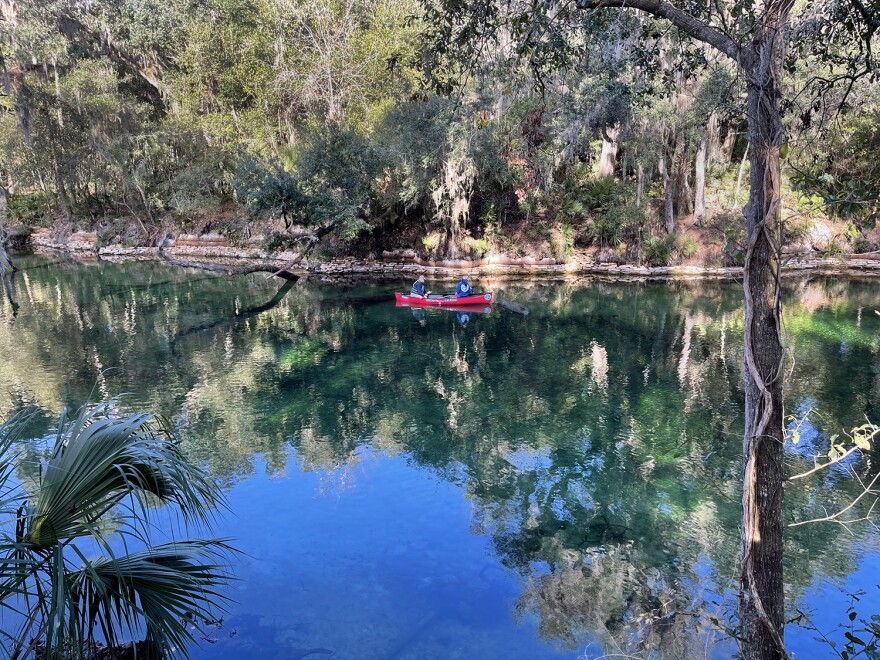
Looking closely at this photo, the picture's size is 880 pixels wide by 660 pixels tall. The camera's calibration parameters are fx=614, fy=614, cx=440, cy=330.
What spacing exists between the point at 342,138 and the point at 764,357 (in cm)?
2510

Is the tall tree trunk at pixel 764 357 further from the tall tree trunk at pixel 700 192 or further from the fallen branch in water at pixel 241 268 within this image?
the tall tree trunk at pixel 700 192

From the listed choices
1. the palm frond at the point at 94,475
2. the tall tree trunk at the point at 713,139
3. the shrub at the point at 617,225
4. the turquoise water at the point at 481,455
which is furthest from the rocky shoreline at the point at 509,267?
the palm frond at the point at 94,475

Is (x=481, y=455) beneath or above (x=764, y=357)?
beneath

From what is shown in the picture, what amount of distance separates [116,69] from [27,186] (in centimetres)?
1292

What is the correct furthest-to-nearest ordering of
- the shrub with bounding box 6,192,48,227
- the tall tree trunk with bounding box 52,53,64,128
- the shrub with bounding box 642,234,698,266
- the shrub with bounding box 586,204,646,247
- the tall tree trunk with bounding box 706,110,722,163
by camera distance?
the shrub with bounding box 6,192,48,227
the tall tree trunk with bounding box 52,53,64,128
the shrub with bounding box 586,204,646,247
the shrub with bounding box 642,234,698,266
the tall tree trunk with bounding box 706,110,722,163

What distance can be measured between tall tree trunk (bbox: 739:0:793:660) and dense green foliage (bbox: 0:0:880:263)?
17.1 metres

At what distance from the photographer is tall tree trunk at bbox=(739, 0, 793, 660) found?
3.51 meters

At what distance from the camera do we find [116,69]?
39.8m

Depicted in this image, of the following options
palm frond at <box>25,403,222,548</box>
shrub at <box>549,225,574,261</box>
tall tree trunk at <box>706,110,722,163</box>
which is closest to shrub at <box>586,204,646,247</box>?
shrub at <box>549,225,574,261</box>

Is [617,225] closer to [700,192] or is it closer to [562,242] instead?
[562,242]

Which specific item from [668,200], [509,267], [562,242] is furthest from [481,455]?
[668,200]

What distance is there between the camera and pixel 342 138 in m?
26.5

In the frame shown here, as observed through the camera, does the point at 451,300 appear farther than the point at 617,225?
No

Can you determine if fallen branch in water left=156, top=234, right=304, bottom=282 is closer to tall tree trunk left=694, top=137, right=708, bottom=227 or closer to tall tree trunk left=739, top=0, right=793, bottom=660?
tall tree trunk left=694, top=137, right=708, bottom=227
